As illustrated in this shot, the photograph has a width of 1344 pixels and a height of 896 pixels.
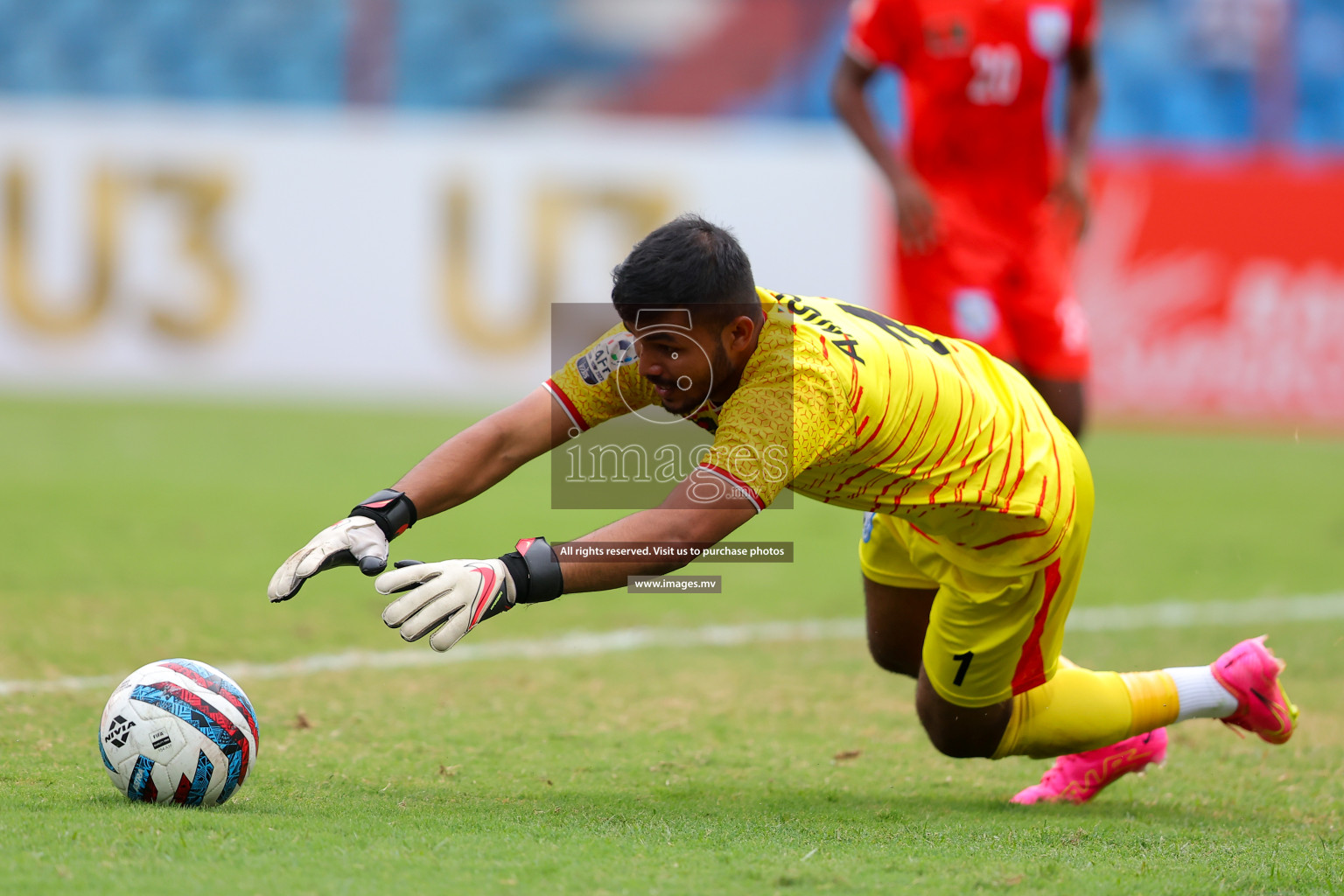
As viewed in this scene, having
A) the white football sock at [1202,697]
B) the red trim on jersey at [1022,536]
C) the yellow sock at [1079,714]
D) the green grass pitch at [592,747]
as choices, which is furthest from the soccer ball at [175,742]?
the white football sock at [1202,697]

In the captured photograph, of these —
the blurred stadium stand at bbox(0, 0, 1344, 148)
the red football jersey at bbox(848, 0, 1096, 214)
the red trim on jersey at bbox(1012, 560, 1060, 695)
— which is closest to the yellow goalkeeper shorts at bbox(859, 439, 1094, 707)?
the red trim on jersey at bbox(1012, 560, 1060, 695)

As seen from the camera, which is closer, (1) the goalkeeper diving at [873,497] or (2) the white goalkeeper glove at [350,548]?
(1) the goalkeeper diving at [873,497]

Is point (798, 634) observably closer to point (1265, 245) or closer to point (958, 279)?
point (958, 279)

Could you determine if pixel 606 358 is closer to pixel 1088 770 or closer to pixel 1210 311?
pixel 1088 770

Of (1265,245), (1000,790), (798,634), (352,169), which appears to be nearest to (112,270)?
(352,169)

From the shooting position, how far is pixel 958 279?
5953mm

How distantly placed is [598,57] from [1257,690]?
603 inches

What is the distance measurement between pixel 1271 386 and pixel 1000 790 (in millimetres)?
10071

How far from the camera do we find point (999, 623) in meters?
3.88

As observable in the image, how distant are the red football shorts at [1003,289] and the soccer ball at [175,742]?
3.29m

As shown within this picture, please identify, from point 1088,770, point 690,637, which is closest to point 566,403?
point 1088,770

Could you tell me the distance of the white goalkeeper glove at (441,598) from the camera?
119 inches

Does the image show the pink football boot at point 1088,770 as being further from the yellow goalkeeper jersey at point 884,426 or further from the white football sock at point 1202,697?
the yellow goalkeeper jersey at point 884,426

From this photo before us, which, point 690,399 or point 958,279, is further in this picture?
point 958,279
